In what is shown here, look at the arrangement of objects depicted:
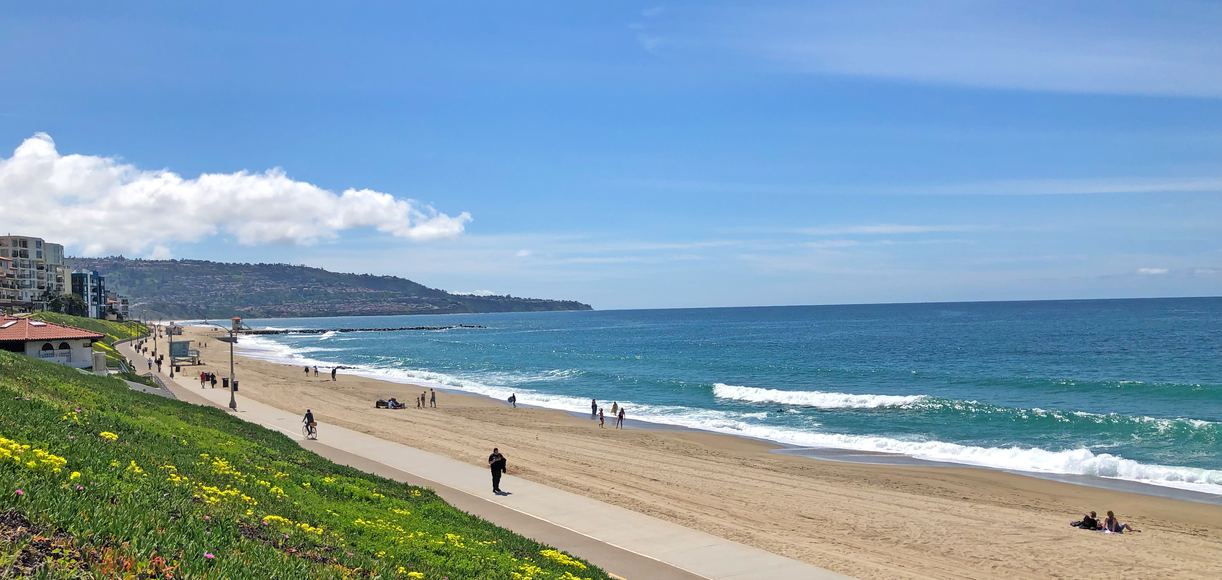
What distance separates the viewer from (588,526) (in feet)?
56.3

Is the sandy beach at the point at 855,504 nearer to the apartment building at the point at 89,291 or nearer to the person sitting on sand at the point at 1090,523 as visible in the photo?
the person sitting on sand at the point at 1090,523

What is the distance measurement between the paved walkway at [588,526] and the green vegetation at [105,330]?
32.9m

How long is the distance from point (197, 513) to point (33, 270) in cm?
14758

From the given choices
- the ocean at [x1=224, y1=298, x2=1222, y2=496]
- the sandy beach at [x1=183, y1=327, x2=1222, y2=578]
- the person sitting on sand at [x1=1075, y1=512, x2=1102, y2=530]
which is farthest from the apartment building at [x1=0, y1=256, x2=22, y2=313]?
the person sitting on sand at [x1=1075, y1=512, x2=1102, y2=530]

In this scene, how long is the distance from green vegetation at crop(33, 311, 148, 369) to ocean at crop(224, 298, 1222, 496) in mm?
18766

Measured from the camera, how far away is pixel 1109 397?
45375 mm

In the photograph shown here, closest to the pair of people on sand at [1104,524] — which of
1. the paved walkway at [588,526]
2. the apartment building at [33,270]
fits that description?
the paved walkway at [588,526]

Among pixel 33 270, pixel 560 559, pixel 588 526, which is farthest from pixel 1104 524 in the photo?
pixel 33 270

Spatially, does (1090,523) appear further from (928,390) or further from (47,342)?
(47,342)

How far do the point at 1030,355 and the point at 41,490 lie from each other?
8157 centimetres

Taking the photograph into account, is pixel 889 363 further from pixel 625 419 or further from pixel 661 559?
pixel 661 559

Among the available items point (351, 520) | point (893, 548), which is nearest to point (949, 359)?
point (893, 548)

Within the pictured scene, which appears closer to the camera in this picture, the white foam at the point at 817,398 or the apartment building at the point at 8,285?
the white foam at the point at 817,398

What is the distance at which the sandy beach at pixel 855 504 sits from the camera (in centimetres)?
1677
